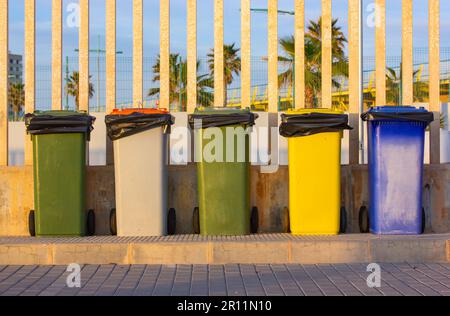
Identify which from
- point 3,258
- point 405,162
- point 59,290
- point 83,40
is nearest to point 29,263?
point 3,258

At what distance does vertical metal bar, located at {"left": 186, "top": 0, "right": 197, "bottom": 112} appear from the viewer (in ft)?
30.9

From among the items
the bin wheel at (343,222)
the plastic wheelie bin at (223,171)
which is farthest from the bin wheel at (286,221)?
the bin wheel at (343,222)

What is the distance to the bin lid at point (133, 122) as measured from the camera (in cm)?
856

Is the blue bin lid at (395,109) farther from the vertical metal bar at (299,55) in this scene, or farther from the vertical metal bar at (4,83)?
the vertical metal bar at (4,83)

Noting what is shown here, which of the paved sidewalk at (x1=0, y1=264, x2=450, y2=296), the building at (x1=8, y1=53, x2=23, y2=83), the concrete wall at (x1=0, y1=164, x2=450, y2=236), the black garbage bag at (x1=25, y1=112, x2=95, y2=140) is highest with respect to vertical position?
the building at (x1=8, y1=53, x2=23, y2=83)

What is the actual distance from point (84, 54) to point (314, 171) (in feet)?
10.2

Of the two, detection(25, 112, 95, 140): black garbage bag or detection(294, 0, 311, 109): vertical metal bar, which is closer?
detection(25, 112, 95, 140): black garbage bag

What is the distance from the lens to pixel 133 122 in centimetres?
856

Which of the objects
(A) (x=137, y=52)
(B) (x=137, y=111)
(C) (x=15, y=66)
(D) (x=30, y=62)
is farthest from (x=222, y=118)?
(C) (x=15, y=66)

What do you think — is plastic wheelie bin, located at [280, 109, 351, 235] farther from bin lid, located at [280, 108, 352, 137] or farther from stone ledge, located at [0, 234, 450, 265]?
stone ledge, located at [0, 234, 450, 265]

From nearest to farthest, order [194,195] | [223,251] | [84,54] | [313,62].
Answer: [223,251]
[194,195]
[84,54]
[313,62]

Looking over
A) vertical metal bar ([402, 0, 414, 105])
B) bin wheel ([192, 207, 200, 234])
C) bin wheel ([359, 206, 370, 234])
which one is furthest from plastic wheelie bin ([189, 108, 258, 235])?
vertical metal bar ([402, 0, 414, 105])

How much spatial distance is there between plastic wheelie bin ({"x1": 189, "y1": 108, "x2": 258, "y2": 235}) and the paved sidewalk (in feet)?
3.02

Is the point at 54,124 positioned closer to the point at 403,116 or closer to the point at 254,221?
the point at 254,221
